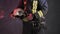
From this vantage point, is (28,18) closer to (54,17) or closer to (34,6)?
(34,6)

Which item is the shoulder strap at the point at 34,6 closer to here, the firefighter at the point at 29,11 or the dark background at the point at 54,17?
the firefighter at the point at 29,11

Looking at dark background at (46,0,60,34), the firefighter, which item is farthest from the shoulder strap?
dark background at (46,0,60,34)

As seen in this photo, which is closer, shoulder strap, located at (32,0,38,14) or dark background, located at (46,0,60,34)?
shoulder strap, located at (32,0,38,14)

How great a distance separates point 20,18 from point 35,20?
0.08 metres

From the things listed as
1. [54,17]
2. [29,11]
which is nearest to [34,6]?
[29,11]

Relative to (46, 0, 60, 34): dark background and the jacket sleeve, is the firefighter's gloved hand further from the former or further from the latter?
(46, 0, 60, 34): dark background

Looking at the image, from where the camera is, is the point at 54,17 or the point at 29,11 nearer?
the point at 29,11

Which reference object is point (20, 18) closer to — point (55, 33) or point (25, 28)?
point (25, 28)

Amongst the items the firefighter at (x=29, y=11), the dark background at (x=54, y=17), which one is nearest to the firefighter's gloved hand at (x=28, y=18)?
the firefighter at (x=29, y=11)

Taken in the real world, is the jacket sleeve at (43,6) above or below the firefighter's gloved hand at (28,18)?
above

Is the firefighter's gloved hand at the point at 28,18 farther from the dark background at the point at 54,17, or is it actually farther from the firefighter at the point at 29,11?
the dark background at the point at 54,17

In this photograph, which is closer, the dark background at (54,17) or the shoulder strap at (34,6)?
the shoulder strap at (34,6)

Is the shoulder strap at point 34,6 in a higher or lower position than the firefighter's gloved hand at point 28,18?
higher

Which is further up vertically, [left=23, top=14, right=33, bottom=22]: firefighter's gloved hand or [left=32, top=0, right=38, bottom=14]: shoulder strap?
[left=32, top=0, right=38, bottom=14]: shoulder strap
